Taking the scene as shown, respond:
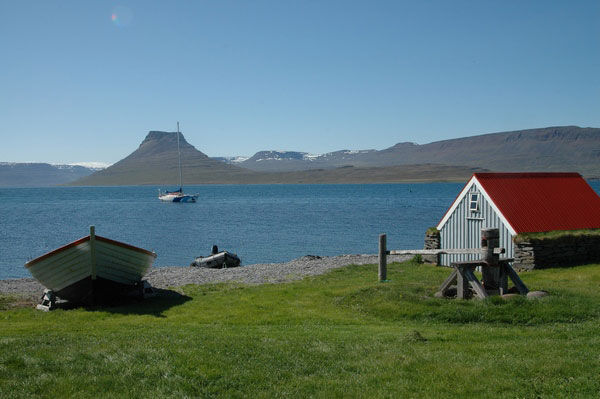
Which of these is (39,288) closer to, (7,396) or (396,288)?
(396,288)

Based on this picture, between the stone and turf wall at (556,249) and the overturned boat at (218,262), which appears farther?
the overturned boat at (218,262)

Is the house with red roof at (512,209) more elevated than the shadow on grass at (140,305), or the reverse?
the house with red roof at (512,209)

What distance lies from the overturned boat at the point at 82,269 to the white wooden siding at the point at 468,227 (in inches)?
590

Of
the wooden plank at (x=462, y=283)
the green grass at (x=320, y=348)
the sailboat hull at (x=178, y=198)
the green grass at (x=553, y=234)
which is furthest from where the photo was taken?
the sailboat hull at (x=178, y=198)

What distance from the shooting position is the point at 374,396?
7.62 metres

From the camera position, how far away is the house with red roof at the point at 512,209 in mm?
23844

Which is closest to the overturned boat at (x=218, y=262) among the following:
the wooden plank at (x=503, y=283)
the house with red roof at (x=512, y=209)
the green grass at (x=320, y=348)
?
the house with red roof at (x=512, y=209)

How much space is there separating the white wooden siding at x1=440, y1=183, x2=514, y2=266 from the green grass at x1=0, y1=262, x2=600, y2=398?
6.53 meters

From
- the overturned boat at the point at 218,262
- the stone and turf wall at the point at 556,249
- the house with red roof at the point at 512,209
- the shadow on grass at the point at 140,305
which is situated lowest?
the overturned boat at the point at 218,262

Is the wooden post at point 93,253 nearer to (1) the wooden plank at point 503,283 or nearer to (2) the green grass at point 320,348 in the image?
(2) the green grass at point 320,348

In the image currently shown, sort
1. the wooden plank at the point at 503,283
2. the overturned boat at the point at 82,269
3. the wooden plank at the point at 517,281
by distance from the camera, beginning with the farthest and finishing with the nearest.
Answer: the overturned boat at the point at 82,269
the wooden plank at the point at 503,283
the wooden plank at the point at 517,281

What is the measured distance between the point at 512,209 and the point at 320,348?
16687mm

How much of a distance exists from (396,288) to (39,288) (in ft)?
53.5

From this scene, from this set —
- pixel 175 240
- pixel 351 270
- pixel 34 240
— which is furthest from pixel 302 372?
pixel 34 240
